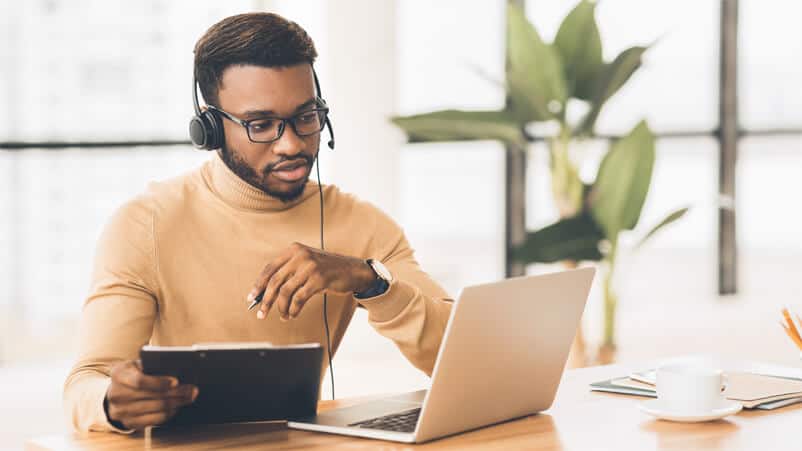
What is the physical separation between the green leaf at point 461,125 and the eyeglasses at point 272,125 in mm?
1913

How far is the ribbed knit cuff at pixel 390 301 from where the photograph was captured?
1847mm

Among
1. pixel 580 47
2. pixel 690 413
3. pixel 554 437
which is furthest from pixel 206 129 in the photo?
pixel 580 47

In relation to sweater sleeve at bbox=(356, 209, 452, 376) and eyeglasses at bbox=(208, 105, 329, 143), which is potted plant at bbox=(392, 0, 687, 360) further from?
eyeglasses at bbox=(208, 105, 329, 143)

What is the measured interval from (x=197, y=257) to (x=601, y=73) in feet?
7.26

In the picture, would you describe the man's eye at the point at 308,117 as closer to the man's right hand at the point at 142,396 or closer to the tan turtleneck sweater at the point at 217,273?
the tan turtleneck sweater at the point at 217,273

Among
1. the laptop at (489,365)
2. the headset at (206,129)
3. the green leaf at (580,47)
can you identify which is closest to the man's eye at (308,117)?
the headset at (206,129)

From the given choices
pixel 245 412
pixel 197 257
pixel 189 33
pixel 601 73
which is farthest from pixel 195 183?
pixel 189 33

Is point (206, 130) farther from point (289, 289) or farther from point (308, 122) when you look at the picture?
point (289, 289)

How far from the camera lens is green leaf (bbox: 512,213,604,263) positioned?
149 inches

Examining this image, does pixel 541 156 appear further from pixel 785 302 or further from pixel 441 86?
pixel 785 302

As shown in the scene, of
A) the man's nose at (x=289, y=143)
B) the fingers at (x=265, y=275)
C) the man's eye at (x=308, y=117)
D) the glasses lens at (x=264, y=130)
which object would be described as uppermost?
the man's eye at (x=308, y=117)

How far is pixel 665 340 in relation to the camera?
455 centimetres

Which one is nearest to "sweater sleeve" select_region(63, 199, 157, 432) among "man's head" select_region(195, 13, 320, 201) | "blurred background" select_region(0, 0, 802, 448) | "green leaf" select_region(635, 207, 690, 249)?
"man's head" select_region(195, 13, 320, 201)

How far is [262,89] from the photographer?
196 centimetres
